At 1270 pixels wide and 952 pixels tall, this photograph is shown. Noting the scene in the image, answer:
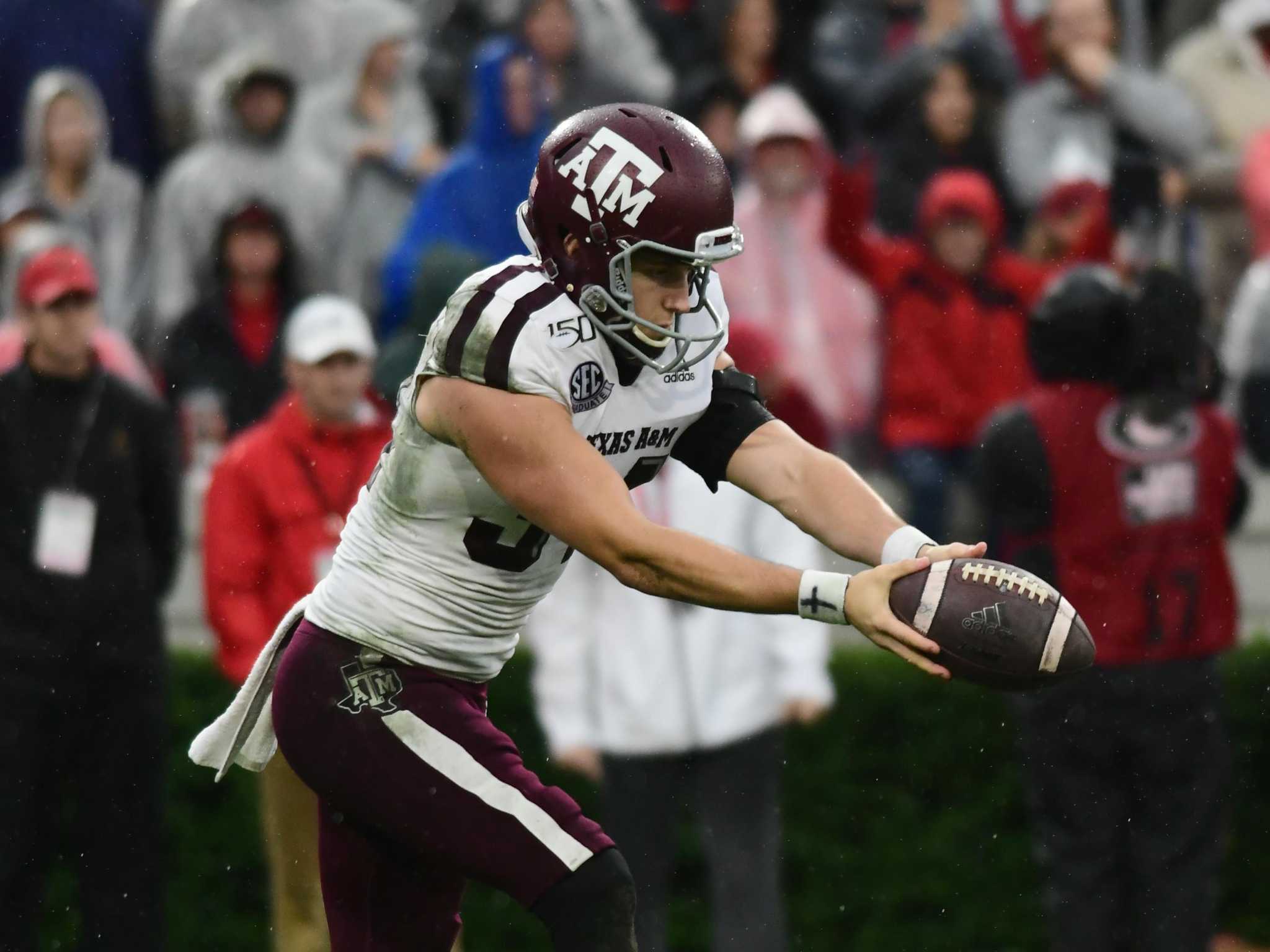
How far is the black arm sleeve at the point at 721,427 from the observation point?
436cm

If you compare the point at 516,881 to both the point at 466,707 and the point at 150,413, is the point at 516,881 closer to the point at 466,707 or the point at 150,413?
the point at 466,707

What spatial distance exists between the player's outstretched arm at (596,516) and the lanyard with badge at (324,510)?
2318mm

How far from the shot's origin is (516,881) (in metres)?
3.94

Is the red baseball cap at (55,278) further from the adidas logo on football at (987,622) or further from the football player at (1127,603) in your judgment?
the adidas logo on football at (987,622)

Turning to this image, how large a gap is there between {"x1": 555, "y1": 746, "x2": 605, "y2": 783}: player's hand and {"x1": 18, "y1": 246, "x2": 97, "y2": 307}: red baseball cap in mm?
1896

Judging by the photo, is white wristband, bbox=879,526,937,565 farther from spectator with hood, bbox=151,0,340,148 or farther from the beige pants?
spectator with hood, bbox=151,0,340,148

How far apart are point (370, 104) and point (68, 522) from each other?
9.46 ft

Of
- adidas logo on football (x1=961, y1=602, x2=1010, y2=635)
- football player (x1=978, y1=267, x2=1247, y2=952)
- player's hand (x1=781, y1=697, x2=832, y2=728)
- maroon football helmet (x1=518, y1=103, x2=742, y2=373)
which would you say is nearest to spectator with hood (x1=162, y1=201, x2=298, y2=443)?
player's hand (x1=781, y1=697, x2=832, y2=728)

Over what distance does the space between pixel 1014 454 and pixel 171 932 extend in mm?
3410

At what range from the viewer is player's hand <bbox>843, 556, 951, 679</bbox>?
3.62 m

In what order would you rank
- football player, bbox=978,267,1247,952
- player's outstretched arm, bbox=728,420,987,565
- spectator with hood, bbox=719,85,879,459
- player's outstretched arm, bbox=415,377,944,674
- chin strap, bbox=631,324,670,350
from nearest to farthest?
player's outstretched arm, bbox=415,377,944,674
chin strap, bbox=631,324,670,350
player's outstretched arm, bbox=728,420,987,565
football player, bbox=978,267,1247,952
spectator with hood, bbox=719,85,879,459

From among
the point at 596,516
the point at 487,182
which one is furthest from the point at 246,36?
the point at 596,516

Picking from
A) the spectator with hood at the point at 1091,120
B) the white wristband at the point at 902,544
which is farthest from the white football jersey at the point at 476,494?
the spectator with hood at the point at 1091,120

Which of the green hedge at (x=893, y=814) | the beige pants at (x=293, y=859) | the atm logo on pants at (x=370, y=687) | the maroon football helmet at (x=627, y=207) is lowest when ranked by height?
the green hedge at (x=893, y=814)
